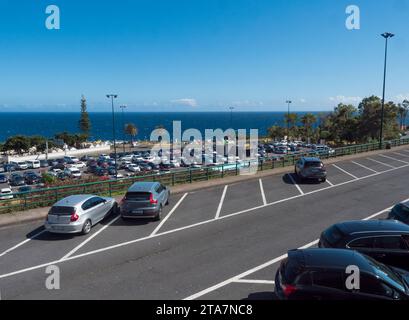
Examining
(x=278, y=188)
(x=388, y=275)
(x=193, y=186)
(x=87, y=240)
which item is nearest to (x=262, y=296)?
(x=388, y=275)

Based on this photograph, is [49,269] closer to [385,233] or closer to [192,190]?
[385,233]

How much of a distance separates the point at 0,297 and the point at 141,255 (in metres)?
3.47

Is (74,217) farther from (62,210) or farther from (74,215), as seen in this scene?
(62,210)

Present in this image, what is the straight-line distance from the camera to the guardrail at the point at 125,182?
13.9m

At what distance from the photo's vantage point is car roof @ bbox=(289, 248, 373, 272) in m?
6.39

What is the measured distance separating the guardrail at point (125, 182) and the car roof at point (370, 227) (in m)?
10.3

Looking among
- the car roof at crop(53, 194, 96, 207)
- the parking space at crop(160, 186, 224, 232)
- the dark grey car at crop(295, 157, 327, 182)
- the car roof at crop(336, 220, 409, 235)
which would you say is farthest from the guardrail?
A: the car roof at crop(336, 220, 409, 235)

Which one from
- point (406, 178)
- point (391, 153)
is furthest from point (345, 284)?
point (391, 153)

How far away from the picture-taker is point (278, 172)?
22.0m

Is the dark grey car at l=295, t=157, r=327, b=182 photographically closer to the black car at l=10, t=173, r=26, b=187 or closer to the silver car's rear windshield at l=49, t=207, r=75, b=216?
the silver car's rear windshield at l=49, t=207, r=75, b=216

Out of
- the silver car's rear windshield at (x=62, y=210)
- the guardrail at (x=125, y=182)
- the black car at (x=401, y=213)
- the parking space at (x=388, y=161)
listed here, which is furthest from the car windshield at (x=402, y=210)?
the parking space at (x=388, y=161)

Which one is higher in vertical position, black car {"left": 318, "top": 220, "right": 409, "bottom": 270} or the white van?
black car {"left": 318, "top": 220, "right": 409, "bottom": 270}

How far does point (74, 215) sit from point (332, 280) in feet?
26.1

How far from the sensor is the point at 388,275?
6.56 meters
